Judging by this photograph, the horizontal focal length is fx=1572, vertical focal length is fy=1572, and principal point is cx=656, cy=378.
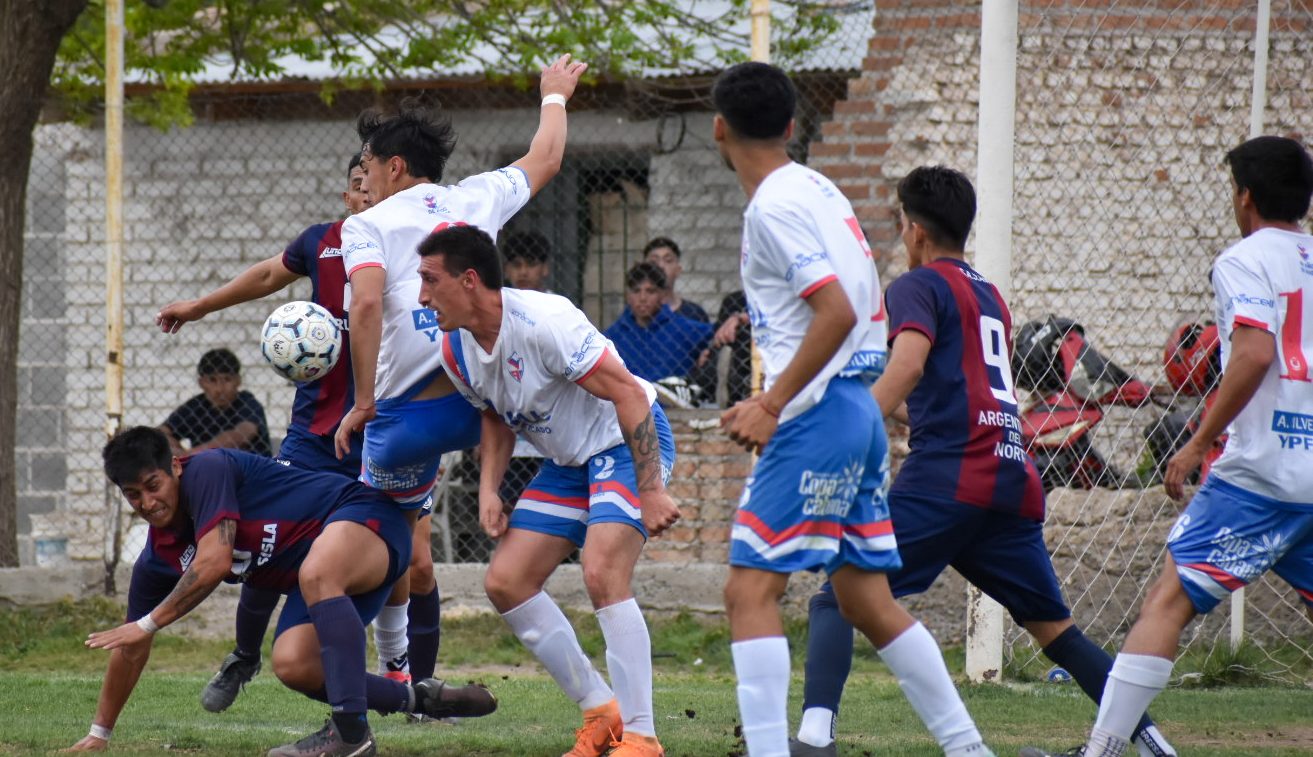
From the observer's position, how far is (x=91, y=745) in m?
5.68

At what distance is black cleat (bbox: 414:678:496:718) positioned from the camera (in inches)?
240

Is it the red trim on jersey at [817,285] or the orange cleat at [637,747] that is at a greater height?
the red trim on jersey at [817,285]

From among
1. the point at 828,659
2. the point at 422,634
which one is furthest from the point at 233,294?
the point at 828,659

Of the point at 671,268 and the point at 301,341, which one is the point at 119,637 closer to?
the point at 301,341

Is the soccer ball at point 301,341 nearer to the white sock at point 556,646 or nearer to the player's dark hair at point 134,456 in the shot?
the player's dark hair at point 134,456

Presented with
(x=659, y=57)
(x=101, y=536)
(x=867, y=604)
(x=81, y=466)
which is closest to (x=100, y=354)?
(x=81, y=466)

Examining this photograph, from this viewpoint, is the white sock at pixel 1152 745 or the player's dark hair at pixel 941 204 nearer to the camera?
the white sock at pixel 1152 745

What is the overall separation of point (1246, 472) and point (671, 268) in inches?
241

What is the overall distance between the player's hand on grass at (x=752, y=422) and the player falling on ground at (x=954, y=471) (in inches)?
42.6

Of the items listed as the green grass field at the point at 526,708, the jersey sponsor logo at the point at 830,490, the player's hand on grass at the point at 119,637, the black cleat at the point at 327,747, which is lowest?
the green grass field at the point at 526,708

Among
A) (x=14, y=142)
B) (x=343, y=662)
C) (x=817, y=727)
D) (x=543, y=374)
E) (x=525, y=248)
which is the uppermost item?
(x=14, y=142)

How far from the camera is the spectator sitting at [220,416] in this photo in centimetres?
1045

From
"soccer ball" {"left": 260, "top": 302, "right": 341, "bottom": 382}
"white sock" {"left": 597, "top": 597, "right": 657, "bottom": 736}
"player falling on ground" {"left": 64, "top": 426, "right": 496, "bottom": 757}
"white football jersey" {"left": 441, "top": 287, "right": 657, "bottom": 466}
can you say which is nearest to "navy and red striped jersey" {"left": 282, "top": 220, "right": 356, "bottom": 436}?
"soccer ball" {"left": 260, "top": 302, "right": 341, "bottom": 382}

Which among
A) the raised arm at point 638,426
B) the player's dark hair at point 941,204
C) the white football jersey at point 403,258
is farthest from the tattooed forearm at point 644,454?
the player's dark hair at point 941,204
